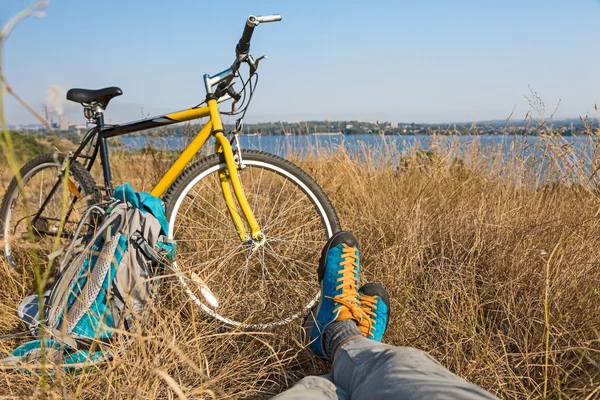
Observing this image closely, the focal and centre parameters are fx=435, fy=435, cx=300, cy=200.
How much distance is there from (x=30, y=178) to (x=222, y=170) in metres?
1.44

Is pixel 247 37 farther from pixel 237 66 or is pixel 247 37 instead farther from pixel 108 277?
pixel 108 277

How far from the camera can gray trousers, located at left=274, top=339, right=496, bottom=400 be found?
3.38 feet

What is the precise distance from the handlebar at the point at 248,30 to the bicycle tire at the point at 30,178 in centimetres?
110

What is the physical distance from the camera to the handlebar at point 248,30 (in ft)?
6.48

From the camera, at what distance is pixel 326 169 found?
12.7 ft

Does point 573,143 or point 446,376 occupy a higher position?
point 573,143

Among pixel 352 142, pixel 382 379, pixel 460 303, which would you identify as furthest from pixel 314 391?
pixel 352 142

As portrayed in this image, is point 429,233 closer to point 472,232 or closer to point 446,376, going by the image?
point 472,232

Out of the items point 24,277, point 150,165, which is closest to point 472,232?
point 24,277

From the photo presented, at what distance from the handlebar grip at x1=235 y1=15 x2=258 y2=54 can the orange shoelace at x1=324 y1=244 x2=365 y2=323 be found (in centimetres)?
105

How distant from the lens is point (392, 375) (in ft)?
3.78

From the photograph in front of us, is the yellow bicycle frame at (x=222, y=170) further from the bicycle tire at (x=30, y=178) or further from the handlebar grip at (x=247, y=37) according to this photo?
the bicycle tire at (x=30, y=178)

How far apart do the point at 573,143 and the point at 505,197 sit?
1.45 feet

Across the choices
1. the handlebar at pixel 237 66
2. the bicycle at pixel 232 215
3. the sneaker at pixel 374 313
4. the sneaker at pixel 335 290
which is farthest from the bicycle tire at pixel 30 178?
the sneaker at pixel 374 313
